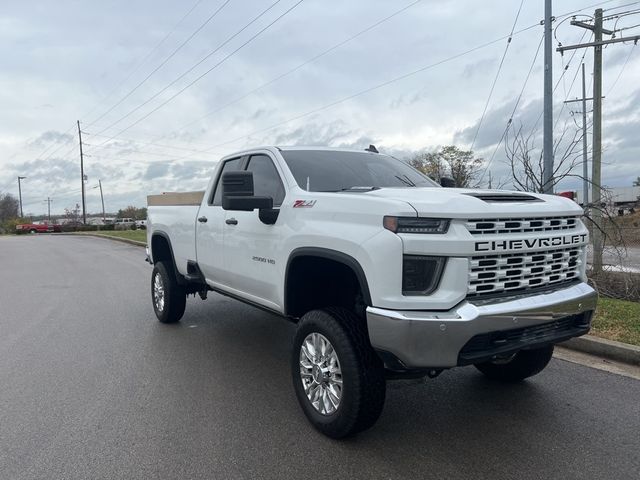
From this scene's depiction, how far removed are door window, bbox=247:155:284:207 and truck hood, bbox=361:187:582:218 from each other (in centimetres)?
106

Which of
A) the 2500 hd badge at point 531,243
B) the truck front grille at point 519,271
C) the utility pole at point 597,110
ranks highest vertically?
the utility pole at point 597,110

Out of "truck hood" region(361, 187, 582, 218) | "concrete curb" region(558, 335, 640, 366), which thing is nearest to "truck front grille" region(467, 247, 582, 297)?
"truck hood" region(361, 187, 582, 218)

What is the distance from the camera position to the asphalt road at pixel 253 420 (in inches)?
127

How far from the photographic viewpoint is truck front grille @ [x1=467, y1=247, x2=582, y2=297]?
319 cm

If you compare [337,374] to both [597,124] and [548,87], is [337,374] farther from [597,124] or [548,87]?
[548,87]

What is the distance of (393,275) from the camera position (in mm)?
3096

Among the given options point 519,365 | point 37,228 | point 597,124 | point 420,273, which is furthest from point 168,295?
point 37,228

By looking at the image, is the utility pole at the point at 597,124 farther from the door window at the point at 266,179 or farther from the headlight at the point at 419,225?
the headlight at the point at 419,225

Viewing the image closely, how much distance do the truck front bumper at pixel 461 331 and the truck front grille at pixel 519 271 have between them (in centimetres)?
8

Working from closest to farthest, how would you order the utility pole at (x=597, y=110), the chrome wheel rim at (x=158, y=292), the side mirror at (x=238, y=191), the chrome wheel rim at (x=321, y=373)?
the chrome wheel rim at (x=321, y=373)
the side mirror at (x=238, y=191)
the chrome wheel rim at (x=158, y=292)
the utility pole at (x=597, y=110)

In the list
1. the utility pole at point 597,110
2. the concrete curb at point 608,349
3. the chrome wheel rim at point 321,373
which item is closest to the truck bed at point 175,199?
the chrome wheel rim at point 321,373

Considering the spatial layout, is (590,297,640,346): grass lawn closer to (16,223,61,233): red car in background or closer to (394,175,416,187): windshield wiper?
(394,175,416,187): windshield wiper

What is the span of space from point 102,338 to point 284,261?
11.3 feet

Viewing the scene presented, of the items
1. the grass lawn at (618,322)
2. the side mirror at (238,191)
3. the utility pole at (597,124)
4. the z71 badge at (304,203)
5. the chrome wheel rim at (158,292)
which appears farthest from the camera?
the utility pole at (597,124)
